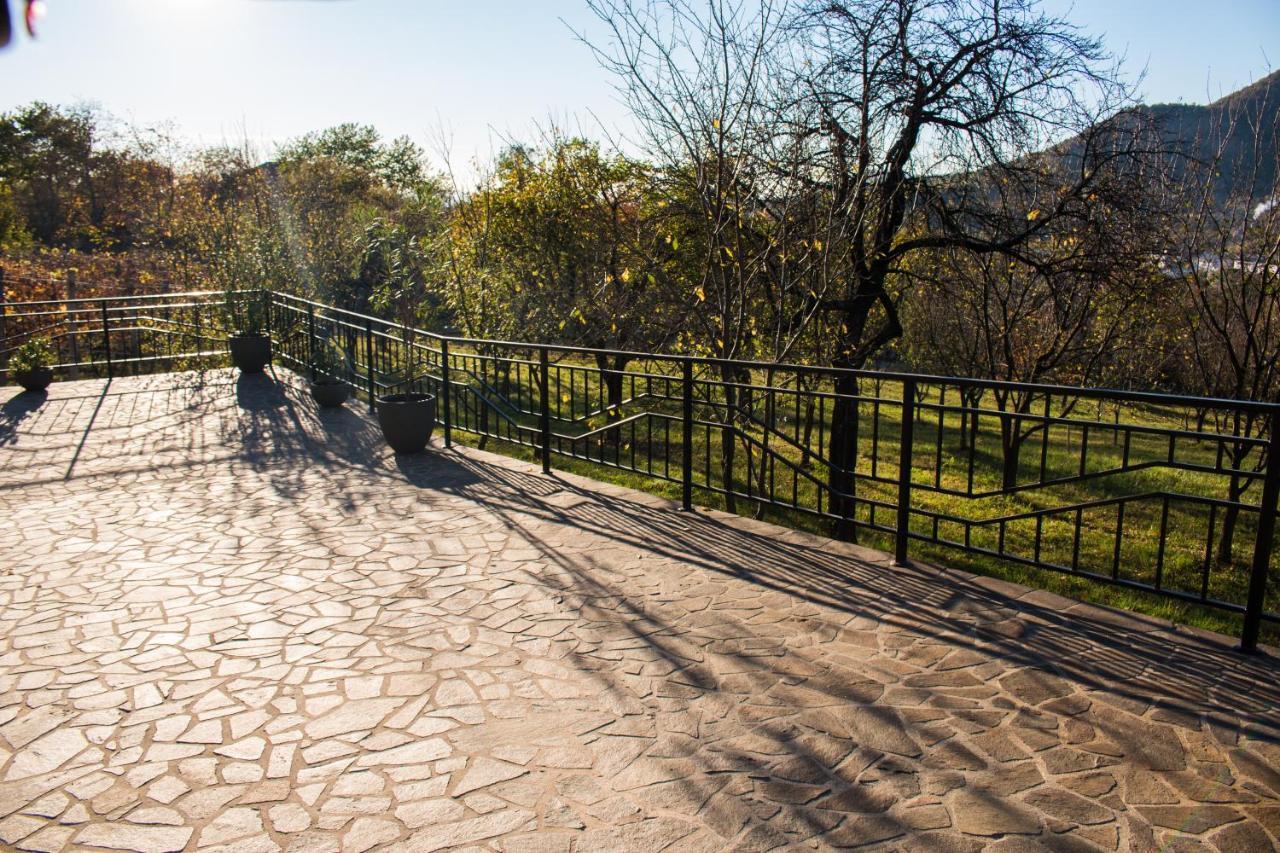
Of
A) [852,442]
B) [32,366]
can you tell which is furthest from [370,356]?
[852,442]

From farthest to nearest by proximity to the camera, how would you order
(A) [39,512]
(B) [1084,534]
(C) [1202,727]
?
1. (B) [1084,534]
2. (A) [39,512]
3. (C) [1202,727]

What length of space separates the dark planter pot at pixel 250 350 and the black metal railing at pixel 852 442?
0.37 metres

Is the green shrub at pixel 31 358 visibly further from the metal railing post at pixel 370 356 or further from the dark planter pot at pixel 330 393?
the metal railing post at pixel 370 356

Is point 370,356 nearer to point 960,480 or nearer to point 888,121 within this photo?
point 888,121

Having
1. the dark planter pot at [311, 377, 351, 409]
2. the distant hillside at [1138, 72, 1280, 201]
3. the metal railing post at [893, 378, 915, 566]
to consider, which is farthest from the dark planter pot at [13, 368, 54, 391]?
the distant hillside at [1138, 72, 1280, 201]

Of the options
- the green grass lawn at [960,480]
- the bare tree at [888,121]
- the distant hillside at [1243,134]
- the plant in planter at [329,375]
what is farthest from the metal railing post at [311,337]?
the distant hillside at [1243,134]

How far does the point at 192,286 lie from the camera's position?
19.8m

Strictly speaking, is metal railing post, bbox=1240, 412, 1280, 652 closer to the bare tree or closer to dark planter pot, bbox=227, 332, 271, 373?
the bare tree

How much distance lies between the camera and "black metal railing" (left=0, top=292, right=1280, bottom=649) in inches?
179

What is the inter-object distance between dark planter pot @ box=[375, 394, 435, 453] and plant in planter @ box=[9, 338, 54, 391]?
5.92 metres

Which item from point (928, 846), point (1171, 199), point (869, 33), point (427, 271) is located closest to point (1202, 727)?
point (928, 846)

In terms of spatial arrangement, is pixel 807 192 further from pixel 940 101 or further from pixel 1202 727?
pixel 1202 727

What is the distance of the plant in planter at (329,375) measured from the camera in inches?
397

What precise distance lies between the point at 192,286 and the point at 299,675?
63.2 feet
